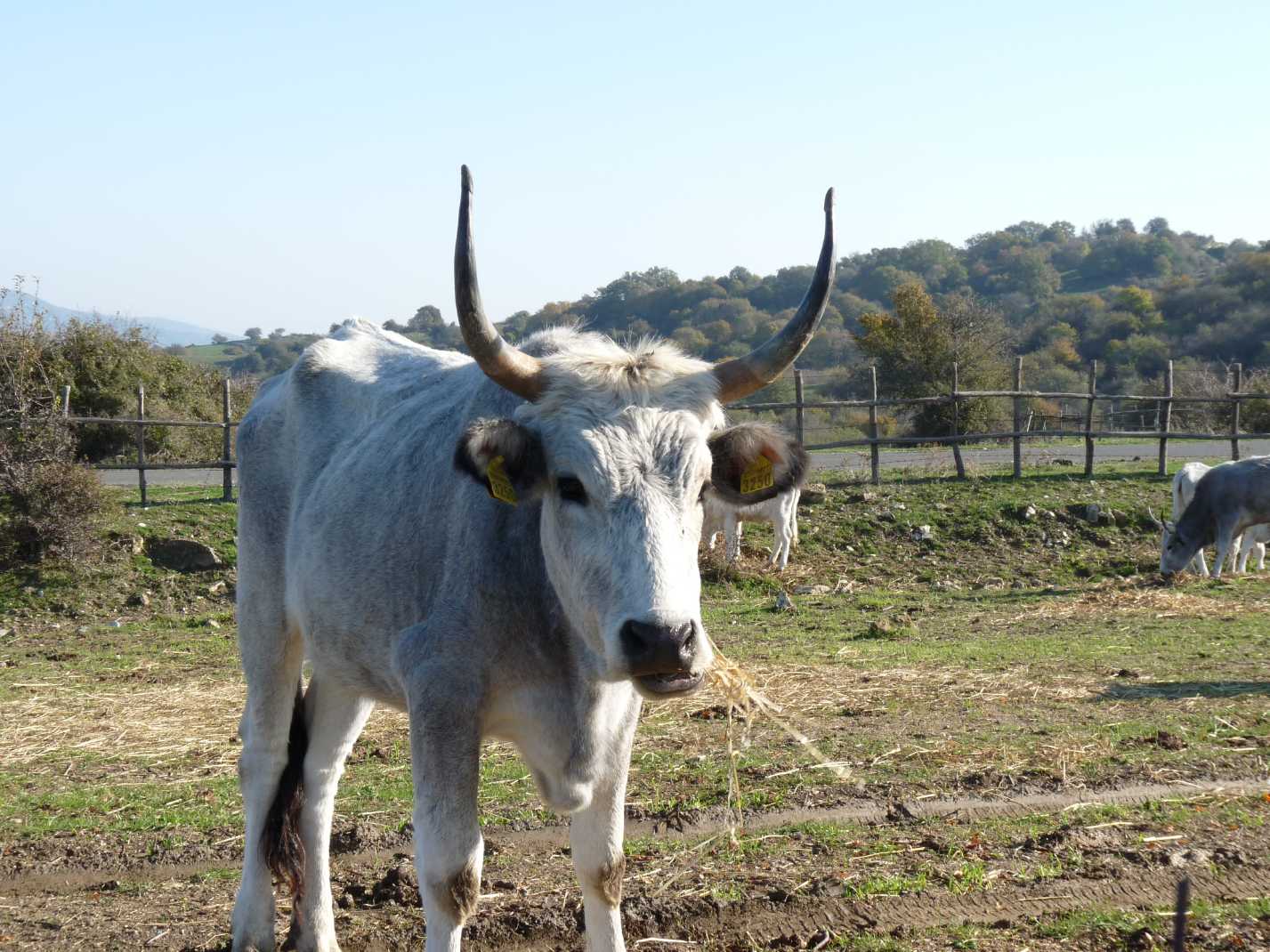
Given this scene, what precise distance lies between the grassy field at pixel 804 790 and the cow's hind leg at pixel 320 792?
7.8 inches

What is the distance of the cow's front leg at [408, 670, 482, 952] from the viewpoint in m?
4.11

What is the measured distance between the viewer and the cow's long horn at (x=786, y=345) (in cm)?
411

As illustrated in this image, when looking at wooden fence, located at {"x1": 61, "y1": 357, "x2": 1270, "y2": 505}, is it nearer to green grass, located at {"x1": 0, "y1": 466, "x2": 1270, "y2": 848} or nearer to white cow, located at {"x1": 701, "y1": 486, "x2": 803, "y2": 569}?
green grass, located at {"x1": 0, "y1": 466, "x2": 1270, "y2": 848}

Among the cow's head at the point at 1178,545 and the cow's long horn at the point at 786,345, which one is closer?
the cow's long horn at the point at 786,345

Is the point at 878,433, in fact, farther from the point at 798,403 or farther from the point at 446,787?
the point at 446,787

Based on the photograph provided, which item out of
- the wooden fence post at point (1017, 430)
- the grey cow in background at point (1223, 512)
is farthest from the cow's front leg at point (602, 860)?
the wooden fence post at point (1017, 430)

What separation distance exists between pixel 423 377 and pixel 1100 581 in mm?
14555

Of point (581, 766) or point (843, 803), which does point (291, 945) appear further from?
point (843, 803)

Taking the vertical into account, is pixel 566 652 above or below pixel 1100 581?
above

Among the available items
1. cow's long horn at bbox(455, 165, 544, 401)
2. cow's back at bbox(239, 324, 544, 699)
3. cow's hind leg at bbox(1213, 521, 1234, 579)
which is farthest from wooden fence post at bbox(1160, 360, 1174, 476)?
cow's long horn at bbox(455, 165, 544, 401)

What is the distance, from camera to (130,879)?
593cm

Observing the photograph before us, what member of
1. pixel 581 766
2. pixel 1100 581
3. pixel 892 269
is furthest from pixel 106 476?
pixel 892 269

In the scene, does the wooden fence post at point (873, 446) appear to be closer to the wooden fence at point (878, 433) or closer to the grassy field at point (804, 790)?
the wooden fence at point (878, 433)

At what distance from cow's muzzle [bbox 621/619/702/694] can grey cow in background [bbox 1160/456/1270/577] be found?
1751 centimetres
